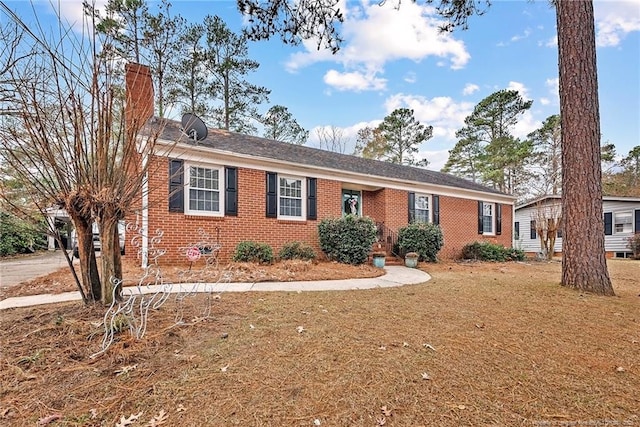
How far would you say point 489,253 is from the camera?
42.3 ft

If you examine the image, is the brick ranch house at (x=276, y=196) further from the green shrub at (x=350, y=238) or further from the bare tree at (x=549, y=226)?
the bare tree at (x=549, y=226)

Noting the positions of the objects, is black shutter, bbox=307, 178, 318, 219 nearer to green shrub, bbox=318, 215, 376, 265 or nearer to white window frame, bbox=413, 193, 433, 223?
green shrub, bbox=318, 215, 376, 265

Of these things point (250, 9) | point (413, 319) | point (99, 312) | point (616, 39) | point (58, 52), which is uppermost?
point (616, 39)

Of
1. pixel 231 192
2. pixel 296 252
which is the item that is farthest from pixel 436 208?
pixel 231 192

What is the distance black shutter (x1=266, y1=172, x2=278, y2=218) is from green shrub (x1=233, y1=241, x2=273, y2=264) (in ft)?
4.28

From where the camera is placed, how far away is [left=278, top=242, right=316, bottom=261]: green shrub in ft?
29.6

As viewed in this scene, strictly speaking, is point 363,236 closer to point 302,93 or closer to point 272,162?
point 272,162

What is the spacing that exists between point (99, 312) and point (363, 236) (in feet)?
24.1

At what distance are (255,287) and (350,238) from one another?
4404 mm

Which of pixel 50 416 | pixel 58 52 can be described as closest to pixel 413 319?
pixel 50 416

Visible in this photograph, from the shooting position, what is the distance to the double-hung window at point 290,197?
9.95 m

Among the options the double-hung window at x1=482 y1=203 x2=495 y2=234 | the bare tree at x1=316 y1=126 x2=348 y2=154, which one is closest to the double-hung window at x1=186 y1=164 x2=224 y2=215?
the double-hung window at x1=482 y1=203 x2=495 y2=234

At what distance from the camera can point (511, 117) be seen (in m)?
23.4

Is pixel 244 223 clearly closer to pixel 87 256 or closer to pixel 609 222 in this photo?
pixel 87 256
